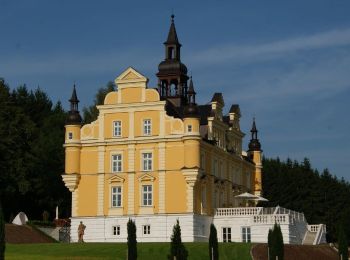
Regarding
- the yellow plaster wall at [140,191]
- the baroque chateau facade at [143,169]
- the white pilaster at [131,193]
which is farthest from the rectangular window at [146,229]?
the white pilaster at [131,193]

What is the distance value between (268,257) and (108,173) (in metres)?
20.3

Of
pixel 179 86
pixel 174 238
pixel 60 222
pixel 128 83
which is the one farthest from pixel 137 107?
pixel 174 238

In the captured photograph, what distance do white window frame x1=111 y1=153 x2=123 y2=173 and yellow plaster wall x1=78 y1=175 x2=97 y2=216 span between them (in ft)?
5.67

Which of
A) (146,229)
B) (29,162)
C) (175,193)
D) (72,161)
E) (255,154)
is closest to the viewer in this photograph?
(175,193)

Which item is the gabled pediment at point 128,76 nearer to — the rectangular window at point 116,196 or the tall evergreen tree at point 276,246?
the rectangular window at point 116,196

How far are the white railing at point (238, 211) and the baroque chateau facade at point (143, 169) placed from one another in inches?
6.8

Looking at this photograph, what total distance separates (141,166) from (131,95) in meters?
5.94

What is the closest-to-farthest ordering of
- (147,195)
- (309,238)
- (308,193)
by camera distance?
(147,195)
(309,238)
(308,193)

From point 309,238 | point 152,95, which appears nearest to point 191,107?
point 152,95

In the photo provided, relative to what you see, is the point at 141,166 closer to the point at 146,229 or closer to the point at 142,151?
the point at 142,151

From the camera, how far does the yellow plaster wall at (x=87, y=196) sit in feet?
235

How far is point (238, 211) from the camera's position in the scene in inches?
2810

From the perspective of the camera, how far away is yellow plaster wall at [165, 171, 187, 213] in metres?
69.1

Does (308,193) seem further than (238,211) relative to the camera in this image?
Yes
